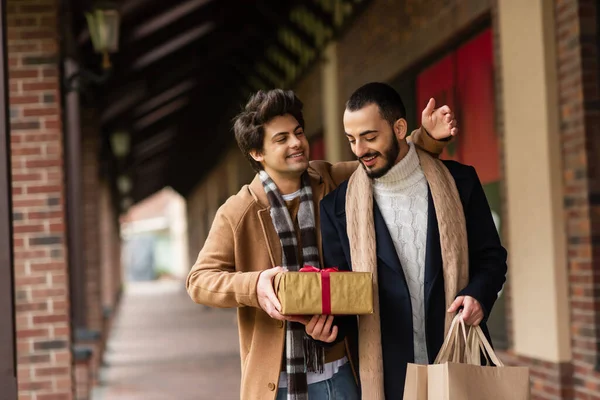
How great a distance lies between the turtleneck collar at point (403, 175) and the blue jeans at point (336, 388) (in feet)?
1.88

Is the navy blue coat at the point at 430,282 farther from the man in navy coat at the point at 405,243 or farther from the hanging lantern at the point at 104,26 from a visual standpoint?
the hanging lantern at the point at 104,26

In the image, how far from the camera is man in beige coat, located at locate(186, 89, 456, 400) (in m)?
3.00

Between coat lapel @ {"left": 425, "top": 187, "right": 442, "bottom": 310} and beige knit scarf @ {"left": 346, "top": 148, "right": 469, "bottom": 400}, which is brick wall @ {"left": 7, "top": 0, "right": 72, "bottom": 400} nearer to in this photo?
beige knit scarf @ {"left": 346, "top": 148, "right": 469, "bottom": 400}

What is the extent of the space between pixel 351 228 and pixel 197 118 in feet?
56.1

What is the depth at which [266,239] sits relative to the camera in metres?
3.06

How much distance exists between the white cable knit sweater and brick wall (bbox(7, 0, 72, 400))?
11.4ft

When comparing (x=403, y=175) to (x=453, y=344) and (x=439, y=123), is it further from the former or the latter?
(x=453, y=344)

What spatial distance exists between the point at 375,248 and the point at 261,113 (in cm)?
56

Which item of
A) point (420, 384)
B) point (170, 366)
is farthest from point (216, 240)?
point (170, 366)

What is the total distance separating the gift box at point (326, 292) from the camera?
2695 mm

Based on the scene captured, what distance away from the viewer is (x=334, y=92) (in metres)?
10.8

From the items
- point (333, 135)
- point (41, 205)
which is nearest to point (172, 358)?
point (333, 135)

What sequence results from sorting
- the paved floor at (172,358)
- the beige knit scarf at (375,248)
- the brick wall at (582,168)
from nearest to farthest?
1. the beige knit scarf at (375,248)
2. the brick wall at (582,168)
3. the paved floor at (172,358)

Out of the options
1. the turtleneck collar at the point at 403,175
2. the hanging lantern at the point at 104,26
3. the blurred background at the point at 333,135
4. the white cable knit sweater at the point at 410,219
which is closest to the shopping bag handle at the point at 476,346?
the white cable knit sweater at the point at 410,219
